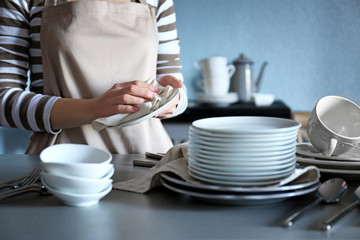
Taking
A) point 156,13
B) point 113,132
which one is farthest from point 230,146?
point 156,13

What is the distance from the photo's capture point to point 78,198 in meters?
0.68

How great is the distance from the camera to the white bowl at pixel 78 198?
68 cm

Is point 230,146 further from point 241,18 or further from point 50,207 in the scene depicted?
point 241,18

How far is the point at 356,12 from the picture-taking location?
305 cm

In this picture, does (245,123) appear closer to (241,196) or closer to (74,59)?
(241,196)

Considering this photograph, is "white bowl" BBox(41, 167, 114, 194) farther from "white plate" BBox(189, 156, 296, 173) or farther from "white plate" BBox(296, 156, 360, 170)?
"white plate" BBox(296, 156, 360, 170)

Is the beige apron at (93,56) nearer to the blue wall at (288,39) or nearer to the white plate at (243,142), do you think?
the white plate at (243,142)

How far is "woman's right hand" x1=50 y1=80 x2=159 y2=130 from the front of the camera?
3.26 feet

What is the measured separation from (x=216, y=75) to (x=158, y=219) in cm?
233

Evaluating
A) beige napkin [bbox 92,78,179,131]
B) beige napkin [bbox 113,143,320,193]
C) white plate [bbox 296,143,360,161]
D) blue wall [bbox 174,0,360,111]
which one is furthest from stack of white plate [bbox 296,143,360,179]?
blue wall [bbox 174,0,360,111]

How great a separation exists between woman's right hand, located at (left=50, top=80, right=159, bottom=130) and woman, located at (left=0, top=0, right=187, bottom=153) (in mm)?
25

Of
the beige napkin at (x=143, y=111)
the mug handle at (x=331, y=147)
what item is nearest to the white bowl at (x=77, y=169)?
the beige napkin at (x=143, y=111)

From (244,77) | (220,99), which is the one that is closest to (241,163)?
(220,99)

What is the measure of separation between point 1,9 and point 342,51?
7.77ft
